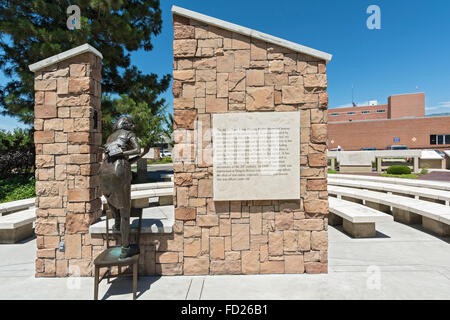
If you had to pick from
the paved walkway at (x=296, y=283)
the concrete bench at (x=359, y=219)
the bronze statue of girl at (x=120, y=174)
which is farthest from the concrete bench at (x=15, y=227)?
the concrete bench at (x=359, y=219)

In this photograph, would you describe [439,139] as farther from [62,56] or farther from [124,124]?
[62,56]

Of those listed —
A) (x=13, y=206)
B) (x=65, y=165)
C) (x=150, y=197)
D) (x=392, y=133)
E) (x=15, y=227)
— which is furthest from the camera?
(x=392, y=133)

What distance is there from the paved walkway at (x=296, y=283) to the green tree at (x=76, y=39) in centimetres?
775

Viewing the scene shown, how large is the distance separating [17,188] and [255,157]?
11.9m

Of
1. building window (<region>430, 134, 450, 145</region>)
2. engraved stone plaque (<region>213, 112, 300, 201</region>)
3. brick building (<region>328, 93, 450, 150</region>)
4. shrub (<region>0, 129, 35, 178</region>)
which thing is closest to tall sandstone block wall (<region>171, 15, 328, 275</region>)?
engraved stone plaque (<region>213, 112, 300, 201</region>)

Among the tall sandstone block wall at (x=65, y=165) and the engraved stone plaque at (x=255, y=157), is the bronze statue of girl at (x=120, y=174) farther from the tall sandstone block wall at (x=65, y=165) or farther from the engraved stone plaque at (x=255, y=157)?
the engraved stone plaque at (x=255, y=157)

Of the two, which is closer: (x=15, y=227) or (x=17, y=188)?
(x=15, y=227)

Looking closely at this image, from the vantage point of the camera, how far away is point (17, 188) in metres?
10.7

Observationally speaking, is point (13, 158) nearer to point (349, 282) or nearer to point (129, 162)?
point (129, 162)

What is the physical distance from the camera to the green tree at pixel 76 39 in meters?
9.79

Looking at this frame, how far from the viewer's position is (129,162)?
3686 mm

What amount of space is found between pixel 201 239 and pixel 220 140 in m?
1.72

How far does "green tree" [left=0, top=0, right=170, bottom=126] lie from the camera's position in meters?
9.79

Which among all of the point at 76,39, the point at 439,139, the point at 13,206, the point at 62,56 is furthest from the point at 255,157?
the point at 439,139
